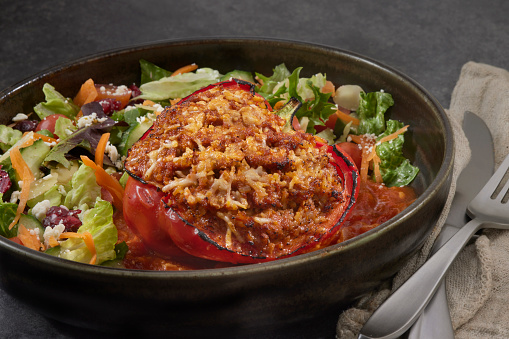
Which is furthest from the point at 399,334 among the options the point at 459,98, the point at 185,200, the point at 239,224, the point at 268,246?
the point at 459,98

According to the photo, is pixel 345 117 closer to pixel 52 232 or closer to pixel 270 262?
pixel 270 262

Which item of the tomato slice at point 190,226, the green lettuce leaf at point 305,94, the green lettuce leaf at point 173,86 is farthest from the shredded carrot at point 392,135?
the green lettuce leaf at point 173,86

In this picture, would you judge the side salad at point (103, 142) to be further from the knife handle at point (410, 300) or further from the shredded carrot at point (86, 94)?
the knife handle at point (410, 300)

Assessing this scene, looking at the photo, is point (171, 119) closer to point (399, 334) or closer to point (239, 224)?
point (239, 224)

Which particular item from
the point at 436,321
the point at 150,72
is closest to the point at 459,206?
the point at 436,321

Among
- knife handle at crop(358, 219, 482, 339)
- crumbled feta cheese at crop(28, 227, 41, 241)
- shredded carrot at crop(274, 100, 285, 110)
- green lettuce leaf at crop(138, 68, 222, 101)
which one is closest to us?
knife handle at crop(358, 219, 482, 339)

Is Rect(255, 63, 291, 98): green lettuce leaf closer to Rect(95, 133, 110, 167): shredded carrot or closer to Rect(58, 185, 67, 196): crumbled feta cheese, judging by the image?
Rect(95, 133, 110, 167): shredded carrot

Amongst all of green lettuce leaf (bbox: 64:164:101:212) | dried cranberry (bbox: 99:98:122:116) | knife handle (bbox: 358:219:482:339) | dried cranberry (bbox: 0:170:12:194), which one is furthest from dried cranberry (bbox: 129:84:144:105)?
knife handle (bbox: 358:219:482:339)
